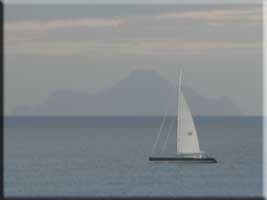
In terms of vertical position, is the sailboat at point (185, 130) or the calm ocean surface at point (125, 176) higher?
the sailboat at point (185, 130)

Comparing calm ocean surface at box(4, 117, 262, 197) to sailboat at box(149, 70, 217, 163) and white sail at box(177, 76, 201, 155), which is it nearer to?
sailboat at box(149, 70, 217, 163)

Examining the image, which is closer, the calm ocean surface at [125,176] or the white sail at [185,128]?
the calm ocean surface at [125,176]

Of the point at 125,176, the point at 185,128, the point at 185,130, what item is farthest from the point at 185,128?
the point at 125,176

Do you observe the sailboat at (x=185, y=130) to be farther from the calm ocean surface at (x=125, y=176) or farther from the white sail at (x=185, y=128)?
the calm ocean surface at (x=125, y=176)

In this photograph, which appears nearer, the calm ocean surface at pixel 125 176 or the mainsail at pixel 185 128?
the calm ocean surface at pixel 125 176

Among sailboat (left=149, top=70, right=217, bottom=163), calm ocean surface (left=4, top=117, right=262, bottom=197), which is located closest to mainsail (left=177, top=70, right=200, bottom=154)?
sailboat (left=149, top=70, right=217, bottom=163)

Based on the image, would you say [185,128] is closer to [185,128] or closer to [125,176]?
[185,128]

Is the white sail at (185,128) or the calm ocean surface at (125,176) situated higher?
the white sail at (185,128)

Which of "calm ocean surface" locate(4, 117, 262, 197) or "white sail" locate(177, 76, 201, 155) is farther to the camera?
"white sail" locate(177, 76, 201, 155)

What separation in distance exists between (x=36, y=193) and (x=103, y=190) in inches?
200

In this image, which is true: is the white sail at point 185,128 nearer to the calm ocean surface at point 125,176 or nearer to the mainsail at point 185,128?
the mainsail at point 185,128

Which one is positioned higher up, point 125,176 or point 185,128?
point 185,128

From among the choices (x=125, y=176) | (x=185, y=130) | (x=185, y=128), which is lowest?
(x=125, y=176)

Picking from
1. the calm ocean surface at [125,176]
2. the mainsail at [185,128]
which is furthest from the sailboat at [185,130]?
the calm ocean surface at [125,176]
